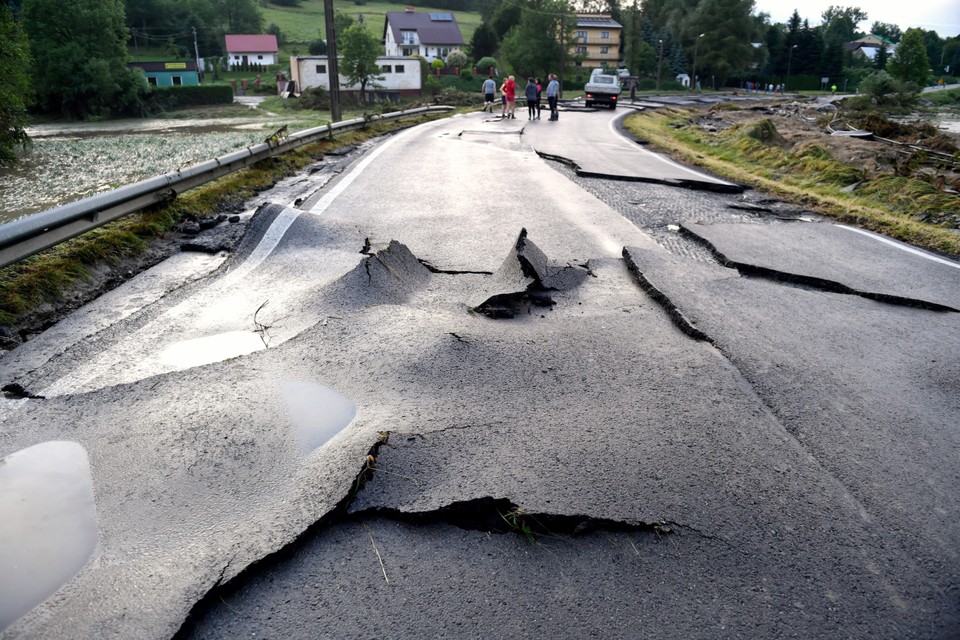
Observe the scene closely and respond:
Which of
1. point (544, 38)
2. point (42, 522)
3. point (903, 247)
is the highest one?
point (544, 38)

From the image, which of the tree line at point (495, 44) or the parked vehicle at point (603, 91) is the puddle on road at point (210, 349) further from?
the parked vehicle at point (603, 91)

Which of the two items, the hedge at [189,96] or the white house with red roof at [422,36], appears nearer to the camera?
the hedge at [189,96]

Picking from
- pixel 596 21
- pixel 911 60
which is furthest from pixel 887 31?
pixel 911 60

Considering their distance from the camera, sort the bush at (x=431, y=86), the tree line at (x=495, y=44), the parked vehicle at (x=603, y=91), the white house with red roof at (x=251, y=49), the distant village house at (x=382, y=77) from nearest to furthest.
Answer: the tree line at (x=495, y=44) < the parked vehicle at (x=603, y=91) < the distant village house at (x=382, y=77) < the bush at (x=431, y=86) < the white house with red roof at (x=251, y=49)

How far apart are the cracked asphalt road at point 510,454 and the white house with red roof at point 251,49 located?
102m

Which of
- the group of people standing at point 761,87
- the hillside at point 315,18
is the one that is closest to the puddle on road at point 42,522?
the group of people standing at point 761,87

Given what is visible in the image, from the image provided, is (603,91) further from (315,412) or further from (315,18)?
(315,18)

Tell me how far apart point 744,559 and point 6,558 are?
272 cm

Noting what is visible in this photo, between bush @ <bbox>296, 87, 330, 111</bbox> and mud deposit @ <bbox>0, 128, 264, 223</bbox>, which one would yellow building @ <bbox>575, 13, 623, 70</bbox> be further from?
mud deposit @ <bbox>0, 128, 264, 223</bbox>

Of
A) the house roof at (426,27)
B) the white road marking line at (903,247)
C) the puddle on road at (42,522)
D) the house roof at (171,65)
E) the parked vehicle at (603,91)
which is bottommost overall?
the puddle on road at (42,522)

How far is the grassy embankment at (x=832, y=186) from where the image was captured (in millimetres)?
8477

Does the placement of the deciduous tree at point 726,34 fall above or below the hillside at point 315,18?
below

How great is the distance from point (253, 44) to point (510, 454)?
107 m

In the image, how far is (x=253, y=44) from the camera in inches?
3780
